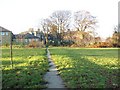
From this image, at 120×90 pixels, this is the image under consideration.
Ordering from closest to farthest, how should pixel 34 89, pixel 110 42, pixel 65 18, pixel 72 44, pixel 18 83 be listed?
pixel 34 89 → pixel 18 83 → pixel 110 42 → pixel 72 44 → pixel 65 18

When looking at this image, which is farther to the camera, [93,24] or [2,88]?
[93,24]

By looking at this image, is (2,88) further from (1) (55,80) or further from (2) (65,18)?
(2) (65,18)

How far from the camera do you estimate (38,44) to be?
6625 centimetres

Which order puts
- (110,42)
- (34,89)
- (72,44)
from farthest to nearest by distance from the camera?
1. (72,44)
2. (110,42)
3. (34,89)

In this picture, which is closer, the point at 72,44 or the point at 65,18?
the point at 72,44

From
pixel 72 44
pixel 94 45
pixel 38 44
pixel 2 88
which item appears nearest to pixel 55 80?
pixel 2 88

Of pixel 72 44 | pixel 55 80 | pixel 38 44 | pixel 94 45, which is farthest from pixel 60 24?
pixel 55 80

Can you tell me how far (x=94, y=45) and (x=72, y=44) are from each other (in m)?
8.42

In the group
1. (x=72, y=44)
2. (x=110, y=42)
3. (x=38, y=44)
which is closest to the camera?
(x=38, y=44)

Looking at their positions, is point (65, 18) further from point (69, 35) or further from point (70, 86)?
point (70, 86)

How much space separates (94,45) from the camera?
74375 millimetres

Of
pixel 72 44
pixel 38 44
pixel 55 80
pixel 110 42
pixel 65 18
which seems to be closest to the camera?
pixel 55 80

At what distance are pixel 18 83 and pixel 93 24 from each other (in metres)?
74.7

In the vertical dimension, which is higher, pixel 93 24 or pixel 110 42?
pixel 93 24
